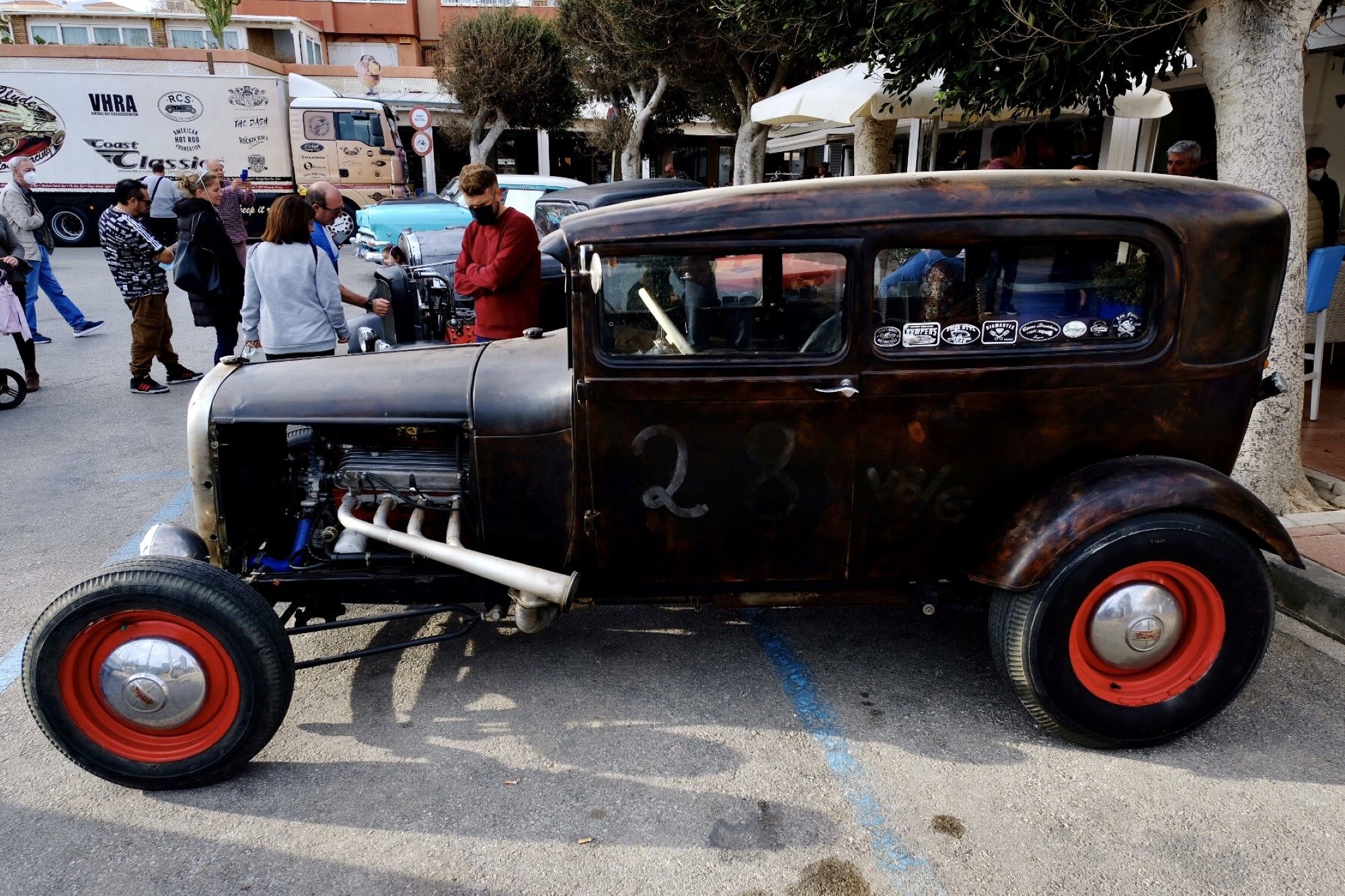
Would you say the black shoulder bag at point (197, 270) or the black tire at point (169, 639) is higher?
the black shoulder bag at point (197, 270)

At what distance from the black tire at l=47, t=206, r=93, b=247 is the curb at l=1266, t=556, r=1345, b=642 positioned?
2416 centimetres

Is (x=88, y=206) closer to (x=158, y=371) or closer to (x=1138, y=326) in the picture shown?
(x=158, y=371)

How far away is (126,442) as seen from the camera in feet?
22.0

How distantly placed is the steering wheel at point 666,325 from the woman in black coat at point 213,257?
16.1ft

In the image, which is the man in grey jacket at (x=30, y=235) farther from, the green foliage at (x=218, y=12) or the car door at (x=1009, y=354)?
the green foliage at (x=218, y=12)

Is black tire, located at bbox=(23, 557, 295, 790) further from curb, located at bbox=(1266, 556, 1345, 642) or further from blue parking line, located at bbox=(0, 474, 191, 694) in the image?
curb, located at bbox=(1266, 556, 1345, 642)

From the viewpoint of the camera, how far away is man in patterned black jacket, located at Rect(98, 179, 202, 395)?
7.51 metres

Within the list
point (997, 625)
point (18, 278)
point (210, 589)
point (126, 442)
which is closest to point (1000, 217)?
point (997, 625)

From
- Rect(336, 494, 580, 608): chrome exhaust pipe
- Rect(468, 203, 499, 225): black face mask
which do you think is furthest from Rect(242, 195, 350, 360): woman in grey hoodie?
Rect(336, 494, 580, 608): chrome exhaust pipe

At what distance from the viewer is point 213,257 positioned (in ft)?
23.4

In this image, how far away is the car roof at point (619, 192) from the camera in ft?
31.2

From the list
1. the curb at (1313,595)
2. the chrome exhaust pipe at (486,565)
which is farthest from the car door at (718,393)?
the curb at (1313,595)

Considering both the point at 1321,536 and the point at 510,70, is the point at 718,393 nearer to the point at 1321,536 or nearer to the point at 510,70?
the point at 1321,536

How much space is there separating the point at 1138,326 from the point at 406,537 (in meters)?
2.57
